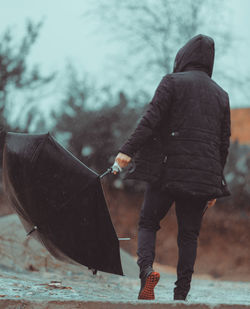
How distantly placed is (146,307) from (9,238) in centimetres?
430

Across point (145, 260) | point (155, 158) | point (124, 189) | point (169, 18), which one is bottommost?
point (145, 260)

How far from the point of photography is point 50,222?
3.33m

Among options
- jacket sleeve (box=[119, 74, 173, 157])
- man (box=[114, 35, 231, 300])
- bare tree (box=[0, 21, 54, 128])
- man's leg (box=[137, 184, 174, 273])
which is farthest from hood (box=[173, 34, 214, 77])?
bare tree (box=[0, 21, 54, 128])

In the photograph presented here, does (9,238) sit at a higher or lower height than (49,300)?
higher

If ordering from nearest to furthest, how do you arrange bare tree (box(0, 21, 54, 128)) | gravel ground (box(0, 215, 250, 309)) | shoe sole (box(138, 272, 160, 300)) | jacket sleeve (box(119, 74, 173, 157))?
shoe sole (box(138, 272, 160, 300))
jacket sleeve (box(119, 74, 173, 157))
gravel ground (box(0, 215, 250, 309))
bare tree (box(0, 21, 54, 128))

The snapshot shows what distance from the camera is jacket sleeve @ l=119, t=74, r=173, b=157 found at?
331cm

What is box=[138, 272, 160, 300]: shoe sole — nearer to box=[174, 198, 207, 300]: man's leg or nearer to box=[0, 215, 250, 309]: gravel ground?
box=[174, 198, 207, 300]: man's leg

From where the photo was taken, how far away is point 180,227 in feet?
11.1

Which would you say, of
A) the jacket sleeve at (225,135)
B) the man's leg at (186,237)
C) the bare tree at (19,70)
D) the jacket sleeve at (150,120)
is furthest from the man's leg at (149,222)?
the bare tree at (19,70)

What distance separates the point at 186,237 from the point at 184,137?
26.0 inches

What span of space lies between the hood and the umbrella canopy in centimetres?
101

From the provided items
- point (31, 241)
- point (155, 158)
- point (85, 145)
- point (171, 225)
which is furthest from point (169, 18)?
point (155, 158)

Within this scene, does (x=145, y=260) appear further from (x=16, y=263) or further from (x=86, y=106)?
(x=86, y=106)

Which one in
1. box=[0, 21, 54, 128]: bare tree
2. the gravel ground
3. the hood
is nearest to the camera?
the hood
